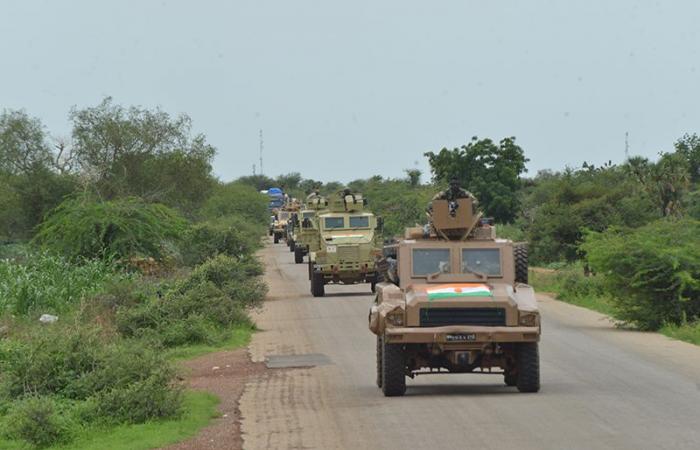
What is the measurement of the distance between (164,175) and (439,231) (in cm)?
4801

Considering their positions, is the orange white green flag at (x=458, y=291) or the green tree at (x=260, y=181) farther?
the green tree at (x=260, y=181)

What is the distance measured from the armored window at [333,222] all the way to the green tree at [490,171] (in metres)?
36.4

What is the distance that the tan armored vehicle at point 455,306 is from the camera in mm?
15906

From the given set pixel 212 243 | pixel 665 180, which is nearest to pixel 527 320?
pixel 212 243

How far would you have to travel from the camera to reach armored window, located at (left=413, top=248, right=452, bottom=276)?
1725cm

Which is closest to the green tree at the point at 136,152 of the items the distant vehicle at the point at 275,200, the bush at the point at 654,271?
the bush at the point at 654,271

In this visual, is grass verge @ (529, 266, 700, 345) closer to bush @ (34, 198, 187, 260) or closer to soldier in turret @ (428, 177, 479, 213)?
soldier in turret @ (428, 177, 479, 213)

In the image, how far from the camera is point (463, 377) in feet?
63.7

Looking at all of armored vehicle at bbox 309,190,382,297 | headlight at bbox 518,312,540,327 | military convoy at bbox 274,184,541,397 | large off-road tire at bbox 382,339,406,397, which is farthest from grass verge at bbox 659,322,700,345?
armored vehicle at bbox 309,190,382,297

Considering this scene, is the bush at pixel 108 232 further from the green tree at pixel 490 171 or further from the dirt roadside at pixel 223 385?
the green tree at pixel 490 171

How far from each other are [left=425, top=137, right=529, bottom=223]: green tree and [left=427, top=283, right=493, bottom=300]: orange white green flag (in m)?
60.7

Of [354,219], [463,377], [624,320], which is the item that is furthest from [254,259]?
[463,377]

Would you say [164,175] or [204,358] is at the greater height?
[164,175]

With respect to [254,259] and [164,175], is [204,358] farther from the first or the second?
[164,175]
